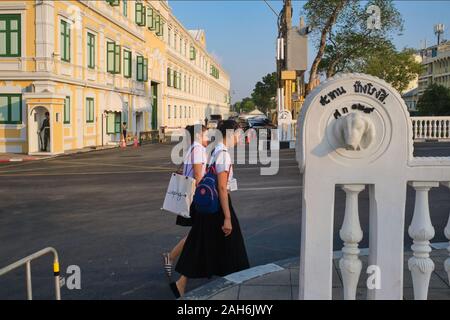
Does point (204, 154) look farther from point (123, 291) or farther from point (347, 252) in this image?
point (347, 252)

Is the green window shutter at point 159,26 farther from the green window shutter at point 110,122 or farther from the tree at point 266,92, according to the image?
the tree at point 266,92

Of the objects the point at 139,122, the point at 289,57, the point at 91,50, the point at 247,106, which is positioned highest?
the point at 247,106

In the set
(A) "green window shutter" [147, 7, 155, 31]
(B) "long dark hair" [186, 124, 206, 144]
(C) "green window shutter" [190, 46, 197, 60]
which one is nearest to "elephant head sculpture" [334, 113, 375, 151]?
(B) "long dark hair" [186, 124, 206, 144]

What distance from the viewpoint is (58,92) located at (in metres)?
23.5

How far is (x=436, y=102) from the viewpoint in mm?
55531

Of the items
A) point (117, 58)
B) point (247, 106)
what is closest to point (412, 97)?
point (247, 106)

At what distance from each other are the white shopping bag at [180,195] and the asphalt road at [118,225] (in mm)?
757

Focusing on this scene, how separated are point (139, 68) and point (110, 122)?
7.74 meters

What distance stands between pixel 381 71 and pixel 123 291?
53.6m

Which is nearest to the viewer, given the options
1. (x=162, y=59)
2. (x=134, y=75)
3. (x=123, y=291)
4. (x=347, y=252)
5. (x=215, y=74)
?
(x=347, y=252)


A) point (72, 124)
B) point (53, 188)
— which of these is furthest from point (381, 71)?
point (53, 188)

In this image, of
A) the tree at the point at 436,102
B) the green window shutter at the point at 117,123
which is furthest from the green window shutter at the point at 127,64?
the tree at the point at 436,102

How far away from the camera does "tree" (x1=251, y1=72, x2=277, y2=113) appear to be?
10757 cm

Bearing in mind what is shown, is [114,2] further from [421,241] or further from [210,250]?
[421,241]
